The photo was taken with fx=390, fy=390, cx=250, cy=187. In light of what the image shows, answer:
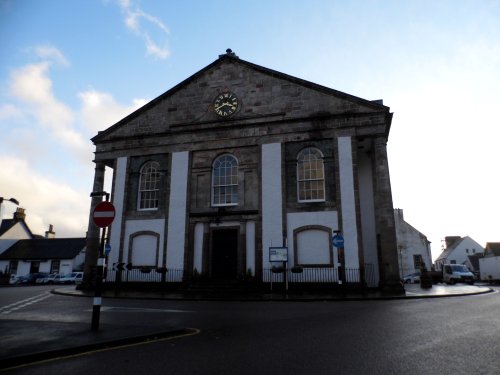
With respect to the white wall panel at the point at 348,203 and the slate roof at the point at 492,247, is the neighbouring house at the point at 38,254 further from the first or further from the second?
the slate roof at the point at 492,247

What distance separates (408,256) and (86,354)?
170 ft

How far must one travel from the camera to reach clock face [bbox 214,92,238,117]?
23844mm

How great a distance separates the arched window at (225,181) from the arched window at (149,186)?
3739mm

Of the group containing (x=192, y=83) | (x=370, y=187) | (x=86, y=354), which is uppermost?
(x=192, y=83)

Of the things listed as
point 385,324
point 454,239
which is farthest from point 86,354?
point 454,239

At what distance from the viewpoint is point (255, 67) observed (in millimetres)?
23969

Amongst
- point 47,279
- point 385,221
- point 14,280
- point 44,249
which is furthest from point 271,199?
point 44,249

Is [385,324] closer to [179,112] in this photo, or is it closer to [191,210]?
[191,210]

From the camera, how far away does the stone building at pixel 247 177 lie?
67.8 ft

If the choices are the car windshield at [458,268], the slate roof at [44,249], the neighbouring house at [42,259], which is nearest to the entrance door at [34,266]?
the neighbouring house at [42,259]

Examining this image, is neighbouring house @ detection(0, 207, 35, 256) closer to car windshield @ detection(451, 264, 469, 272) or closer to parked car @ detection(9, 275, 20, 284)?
parked car @ detection(9, 275, 20, 284)

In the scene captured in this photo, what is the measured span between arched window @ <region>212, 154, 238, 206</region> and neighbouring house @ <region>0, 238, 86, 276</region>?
33.2 m

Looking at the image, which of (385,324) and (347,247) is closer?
(385,324)

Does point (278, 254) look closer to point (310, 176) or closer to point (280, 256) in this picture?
point (280, 256)
